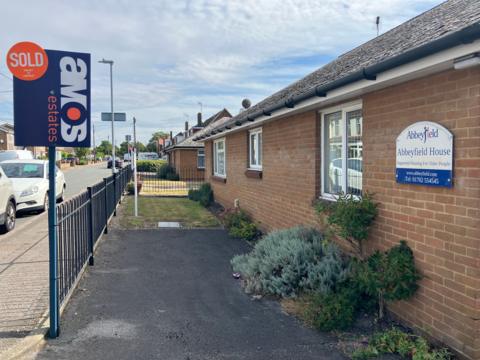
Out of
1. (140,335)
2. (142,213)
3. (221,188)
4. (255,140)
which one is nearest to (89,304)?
(140,335)

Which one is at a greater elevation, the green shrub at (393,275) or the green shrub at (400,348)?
the green shrub at (393,275)

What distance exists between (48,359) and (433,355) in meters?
3.34

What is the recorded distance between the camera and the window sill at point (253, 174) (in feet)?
31.4

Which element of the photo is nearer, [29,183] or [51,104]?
[51,104]

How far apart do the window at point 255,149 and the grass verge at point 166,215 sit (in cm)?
188

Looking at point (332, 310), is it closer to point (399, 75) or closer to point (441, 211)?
point (441, 211)

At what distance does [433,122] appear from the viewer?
3.94 m

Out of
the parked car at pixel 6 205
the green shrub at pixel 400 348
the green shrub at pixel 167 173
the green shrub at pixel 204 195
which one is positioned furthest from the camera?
the green shrub at pixel 167 173

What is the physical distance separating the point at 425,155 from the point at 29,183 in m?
11.1

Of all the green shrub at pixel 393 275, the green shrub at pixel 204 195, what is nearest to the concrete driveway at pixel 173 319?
the green shrub at pixel 393 275

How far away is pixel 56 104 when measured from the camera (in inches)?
163

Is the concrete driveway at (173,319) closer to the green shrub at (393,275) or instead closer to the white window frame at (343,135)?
the green shrub at (393,275)

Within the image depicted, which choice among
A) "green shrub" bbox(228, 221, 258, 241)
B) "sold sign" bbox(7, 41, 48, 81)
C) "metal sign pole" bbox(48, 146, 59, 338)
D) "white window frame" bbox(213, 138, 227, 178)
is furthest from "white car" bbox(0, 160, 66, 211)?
"sold sign" bbox(7, 41, 48, 81)

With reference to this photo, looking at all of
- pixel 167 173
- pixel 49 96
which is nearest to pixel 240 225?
pixel 49 96
